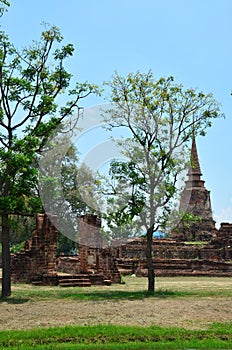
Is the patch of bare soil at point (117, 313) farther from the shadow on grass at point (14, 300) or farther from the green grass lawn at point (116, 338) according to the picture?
the green grass lawn at point (116, 338)

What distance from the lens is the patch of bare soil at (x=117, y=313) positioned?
1070 centimetres

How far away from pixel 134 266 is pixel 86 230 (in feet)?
30.3

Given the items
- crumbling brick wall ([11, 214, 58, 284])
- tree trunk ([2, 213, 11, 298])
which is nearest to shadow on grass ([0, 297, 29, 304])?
tree trunk ([2, 213, 11, 298])

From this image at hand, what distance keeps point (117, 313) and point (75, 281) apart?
9.56m

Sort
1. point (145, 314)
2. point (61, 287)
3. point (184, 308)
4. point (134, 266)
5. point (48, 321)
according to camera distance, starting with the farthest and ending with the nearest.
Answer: point (134, 266) < point (61, 287) < point (184, 308) < point (145, 314) < point (48, 321)

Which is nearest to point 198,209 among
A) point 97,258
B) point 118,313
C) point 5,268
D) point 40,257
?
point 97,258

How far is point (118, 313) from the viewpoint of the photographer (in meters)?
11.9

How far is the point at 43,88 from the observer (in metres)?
16.7

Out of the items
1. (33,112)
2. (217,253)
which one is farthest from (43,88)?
(217,253)

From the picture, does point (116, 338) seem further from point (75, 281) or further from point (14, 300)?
point (75, 281)

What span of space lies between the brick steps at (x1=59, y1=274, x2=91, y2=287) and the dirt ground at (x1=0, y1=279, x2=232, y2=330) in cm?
633

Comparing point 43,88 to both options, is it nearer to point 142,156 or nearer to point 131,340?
point 142,156

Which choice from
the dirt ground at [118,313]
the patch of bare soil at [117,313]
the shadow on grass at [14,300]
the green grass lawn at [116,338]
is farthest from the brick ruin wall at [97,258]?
the green grass lawn at [116,338]

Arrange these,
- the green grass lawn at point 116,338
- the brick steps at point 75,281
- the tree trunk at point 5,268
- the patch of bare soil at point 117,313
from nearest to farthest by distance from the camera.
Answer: the green grass lawn at point 116,338 < the patch of bare soil at point 117,313 < the tree trunk at point 5,268 < the brick steps at point 75,281
